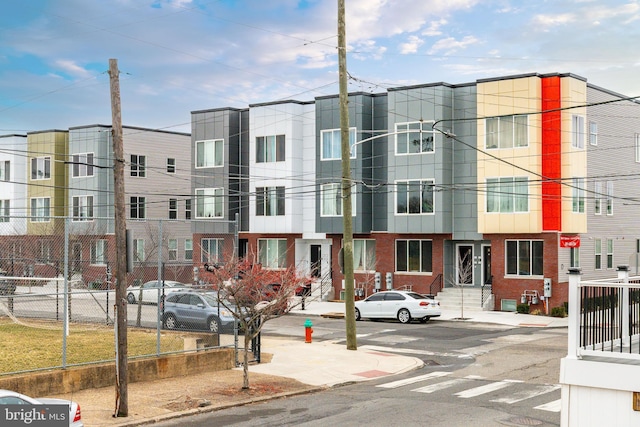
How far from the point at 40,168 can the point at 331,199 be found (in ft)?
90.4

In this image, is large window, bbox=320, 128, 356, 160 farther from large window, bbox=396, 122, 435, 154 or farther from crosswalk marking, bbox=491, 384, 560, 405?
crosswalk marking, bbox=491, 384, 560, 405

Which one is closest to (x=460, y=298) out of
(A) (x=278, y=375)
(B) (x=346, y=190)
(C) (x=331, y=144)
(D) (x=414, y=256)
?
(D) (x=414, y=256)

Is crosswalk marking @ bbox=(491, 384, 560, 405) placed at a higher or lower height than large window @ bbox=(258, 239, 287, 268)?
lower

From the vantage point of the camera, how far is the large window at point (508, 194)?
39.6 m

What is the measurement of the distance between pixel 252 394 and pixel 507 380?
701 centimetres

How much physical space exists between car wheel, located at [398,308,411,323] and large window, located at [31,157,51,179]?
118 feet

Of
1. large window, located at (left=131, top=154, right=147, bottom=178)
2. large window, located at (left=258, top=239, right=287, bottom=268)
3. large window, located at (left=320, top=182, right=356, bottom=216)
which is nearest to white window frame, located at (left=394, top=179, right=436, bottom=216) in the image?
large window, located at (left=320, top=182, right=356, bottom=216)

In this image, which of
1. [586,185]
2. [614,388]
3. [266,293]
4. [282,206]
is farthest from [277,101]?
[614,388]

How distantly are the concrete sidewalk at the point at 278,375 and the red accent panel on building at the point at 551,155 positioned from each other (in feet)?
51.1

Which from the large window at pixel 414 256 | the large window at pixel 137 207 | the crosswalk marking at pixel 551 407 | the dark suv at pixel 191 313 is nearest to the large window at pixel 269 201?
the large window at pixel 414 256

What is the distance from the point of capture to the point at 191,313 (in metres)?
27.4

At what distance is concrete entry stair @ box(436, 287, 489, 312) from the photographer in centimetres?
4106

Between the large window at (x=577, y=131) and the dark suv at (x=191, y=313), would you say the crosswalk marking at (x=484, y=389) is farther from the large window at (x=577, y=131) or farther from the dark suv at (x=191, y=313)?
the large window at (x=577, y=131)

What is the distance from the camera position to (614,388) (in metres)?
10.9
